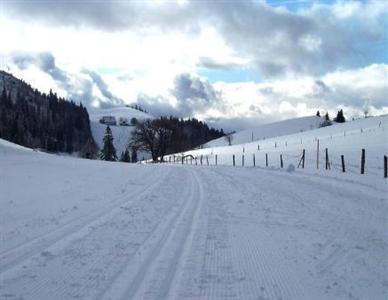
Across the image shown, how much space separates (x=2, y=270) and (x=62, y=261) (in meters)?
0.91

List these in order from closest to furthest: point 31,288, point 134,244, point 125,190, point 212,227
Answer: point 31,288 < point 134,244 < point 212,227 < point 125,190

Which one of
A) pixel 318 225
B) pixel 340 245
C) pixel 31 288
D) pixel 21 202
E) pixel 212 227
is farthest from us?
pixel 21 202

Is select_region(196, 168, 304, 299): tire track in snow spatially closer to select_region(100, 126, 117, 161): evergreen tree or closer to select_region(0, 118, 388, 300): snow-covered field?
select_region(0, 118, 388, 300): snow-covered field

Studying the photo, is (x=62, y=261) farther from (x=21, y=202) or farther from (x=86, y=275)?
(x=21, y=202)

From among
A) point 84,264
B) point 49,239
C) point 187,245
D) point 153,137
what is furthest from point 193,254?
point 153,137

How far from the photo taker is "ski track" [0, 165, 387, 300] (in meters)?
6.10

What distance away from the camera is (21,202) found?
12750mm

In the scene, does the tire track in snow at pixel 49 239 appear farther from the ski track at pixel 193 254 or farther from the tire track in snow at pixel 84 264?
the tire track in snow at pixel 84 264

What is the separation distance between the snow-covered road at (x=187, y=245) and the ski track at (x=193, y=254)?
2cm

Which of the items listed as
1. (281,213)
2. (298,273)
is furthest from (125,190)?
(298,273)

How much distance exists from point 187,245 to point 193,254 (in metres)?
0.65

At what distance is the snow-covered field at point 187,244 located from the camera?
6227 mm

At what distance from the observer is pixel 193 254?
308 inches

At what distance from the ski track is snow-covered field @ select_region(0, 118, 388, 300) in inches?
0.8
